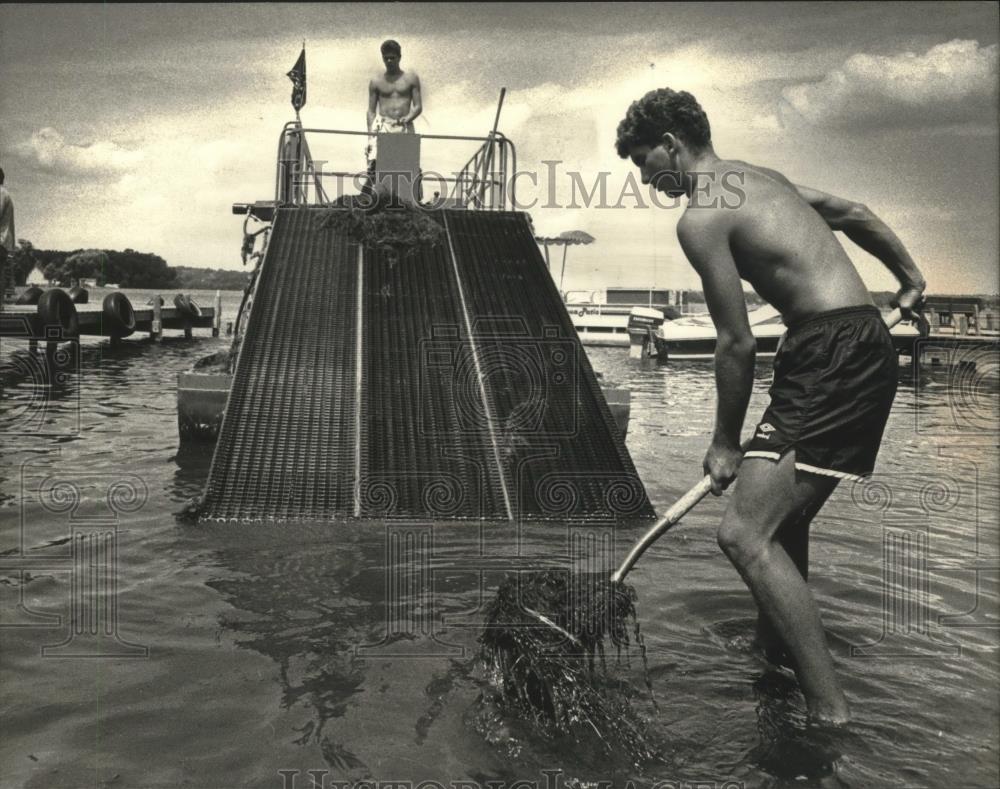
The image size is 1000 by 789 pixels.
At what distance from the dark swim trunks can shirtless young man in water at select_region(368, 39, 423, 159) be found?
354 inches

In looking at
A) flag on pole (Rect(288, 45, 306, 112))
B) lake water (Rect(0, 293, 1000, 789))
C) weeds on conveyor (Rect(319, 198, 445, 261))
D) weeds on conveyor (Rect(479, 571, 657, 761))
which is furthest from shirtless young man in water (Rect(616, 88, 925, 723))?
flag on pole (Rect(288, 45, 306, 112))

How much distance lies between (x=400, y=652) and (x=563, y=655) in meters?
0.84

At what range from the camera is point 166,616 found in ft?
14.3

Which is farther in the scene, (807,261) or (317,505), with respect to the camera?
(317,505)

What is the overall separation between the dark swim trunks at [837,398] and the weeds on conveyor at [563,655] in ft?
3.00

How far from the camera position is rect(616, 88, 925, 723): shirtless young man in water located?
3.21 m

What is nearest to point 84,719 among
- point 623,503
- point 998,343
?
point 623,503

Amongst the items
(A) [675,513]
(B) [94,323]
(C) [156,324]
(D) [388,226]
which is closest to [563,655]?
(A) [675,513]

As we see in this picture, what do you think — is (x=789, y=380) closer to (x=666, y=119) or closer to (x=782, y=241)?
(x=782, y=241)

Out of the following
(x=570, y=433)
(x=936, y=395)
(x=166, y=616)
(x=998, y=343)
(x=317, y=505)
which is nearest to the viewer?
(x=166, y=616)

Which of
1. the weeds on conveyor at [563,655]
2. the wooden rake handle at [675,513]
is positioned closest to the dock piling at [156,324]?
the weeds on conveyor at [563,655]

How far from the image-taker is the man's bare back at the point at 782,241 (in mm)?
3312

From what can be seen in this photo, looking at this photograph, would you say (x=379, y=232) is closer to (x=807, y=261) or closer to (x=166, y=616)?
(x=166, y=616)

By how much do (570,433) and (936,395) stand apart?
1716 centimetres
